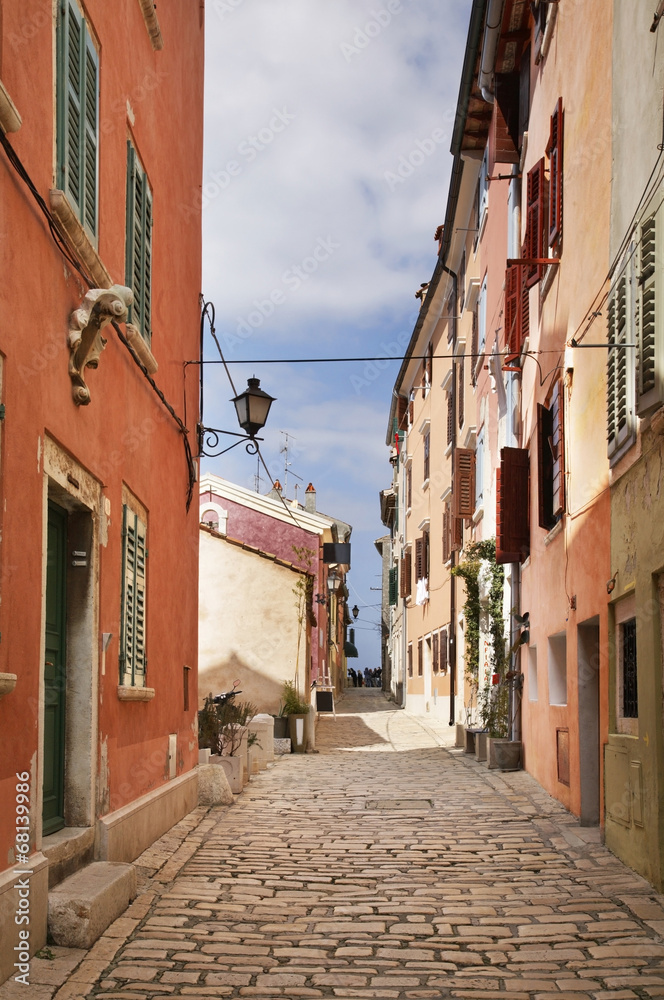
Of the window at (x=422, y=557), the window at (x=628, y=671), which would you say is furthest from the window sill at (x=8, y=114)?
the window at (x=422, y=557)

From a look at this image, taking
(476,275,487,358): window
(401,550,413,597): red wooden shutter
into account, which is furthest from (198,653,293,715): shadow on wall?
(401,550,413,597): red wooden shutter

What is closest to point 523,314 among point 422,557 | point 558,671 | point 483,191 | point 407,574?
point 558,671

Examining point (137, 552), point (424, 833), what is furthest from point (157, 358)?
point (424, 833)

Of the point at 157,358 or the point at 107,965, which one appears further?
the point at 157,358

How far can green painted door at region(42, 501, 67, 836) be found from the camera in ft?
23.5

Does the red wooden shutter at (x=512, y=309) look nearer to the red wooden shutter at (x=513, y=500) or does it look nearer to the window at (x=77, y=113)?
the red wooden shutter at (x=513, y=500)

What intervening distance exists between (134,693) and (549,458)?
612 cm

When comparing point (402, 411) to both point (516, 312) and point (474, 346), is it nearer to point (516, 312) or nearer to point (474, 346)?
point (474, 346)

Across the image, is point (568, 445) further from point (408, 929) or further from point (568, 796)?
point (408, 929)

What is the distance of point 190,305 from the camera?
13.2m

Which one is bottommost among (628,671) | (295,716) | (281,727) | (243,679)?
(281,727)

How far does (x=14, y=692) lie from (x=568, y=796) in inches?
283

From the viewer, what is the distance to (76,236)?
692 cm

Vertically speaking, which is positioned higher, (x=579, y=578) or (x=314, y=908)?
(x=579, y=578)
